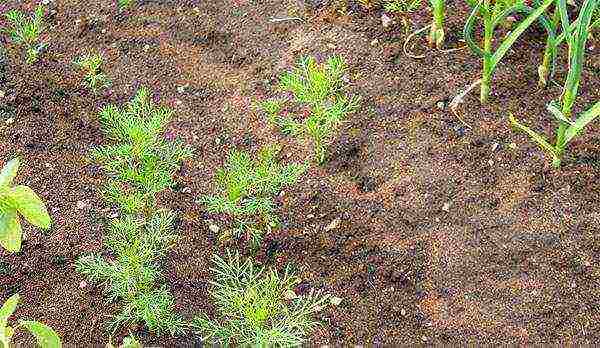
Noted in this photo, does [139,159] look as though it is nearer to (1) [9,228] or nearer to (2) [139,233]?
(2) [139,233]

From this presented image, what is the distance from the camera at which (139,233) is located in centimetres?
241

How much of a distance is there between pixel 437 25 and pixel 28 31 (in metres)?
1.53

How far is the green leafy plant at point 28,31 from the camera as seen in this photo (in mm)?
3117

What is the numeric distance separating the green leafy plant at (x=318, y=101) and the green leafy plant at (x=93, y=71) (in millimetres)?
666

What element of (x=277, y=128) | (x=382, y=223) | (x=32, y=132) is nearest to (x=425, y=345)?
(x=382, y=223)

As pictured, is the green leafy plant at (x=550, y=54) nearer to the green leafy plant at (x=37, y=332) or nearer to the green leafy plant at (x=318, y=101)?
the green leafy plant at (x=318, y=101)

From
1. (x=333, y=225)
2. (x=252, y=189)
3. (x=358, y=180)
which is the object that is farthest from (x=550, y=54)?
(x=252, y=189)

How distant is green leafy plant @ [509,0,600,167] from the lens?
2.27 meters

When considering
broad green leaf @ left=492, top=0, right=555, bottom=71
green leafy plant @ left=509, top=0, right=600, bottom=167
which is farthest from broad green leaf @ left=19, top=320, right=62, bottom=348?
broad green leaf @ left=492, top=0, right=555, bottom=71

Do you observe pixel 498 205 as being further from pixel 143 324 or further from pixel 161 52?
pixel 161 52

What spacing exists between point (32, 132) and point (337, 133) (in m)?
1.08

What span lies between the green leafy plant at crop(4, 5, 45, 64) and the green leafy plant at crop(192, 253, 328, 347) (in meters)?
1.27

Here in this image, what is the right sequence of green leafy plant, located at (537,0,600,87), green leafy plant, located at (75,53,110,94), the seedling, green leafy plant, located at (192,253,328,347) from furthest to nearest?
green leafy plant, located at (75,53,110,94), green leafy plant, located at (537,0,600,87), the seedling, green leafy plant, located at (192,253,328,347)

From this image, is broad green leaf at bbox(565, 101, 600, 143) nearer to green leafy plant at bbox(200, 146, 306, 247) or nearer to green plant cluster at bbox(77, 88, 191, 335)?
green leafy plant at bbox(200, 146, 306, 247)
